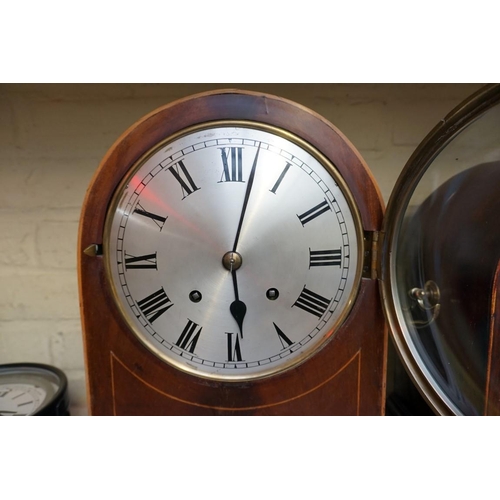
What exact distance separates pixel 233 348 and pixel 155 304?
137 millimetres

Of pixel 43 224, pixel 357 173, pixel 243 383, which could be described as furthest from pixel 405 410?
pixel 43 224

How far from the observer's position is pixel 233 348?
2.08 ft

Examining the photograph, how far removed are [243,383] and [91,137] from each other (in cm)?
61

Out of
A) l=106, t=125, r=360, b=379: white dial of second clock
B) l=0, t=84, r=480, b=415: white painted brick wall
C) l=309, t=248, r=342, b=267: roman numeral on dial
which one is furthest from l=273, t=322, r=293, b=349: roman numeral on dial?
l=0, t=84, r=480, b=415: white painted brick wall

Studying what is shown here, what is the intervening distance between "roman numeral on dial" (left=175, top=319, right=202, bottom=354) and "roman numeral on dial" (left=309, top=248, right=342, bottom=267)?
0.66ft

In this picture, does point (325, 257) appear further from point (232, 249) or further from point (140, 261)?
point (140, 261)

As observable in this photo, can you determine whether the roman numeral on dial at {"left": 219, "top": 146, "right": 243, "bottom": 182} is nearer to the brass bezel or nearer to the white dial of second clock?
the white dial of second clock

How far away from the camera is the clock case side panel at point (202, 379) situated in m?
0.59

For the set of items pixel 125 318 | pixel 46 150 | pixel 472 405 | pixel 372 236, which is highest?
pixel 46 150

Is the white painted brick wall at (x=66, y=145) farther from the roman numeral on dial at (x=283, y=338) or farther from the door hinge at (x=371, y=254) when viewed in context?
the roman numeral on dial at (x=283, y=338)

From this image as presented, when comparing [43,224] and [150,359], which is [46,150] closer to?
[43,224]

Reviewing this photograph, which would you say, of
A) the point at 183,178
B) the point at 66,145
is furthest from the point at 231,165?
the point at 66,145

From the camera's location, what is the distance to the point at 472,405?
0.60 meters

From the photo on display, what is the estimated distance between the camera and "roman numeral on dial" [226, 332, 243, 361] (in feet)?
2.07
